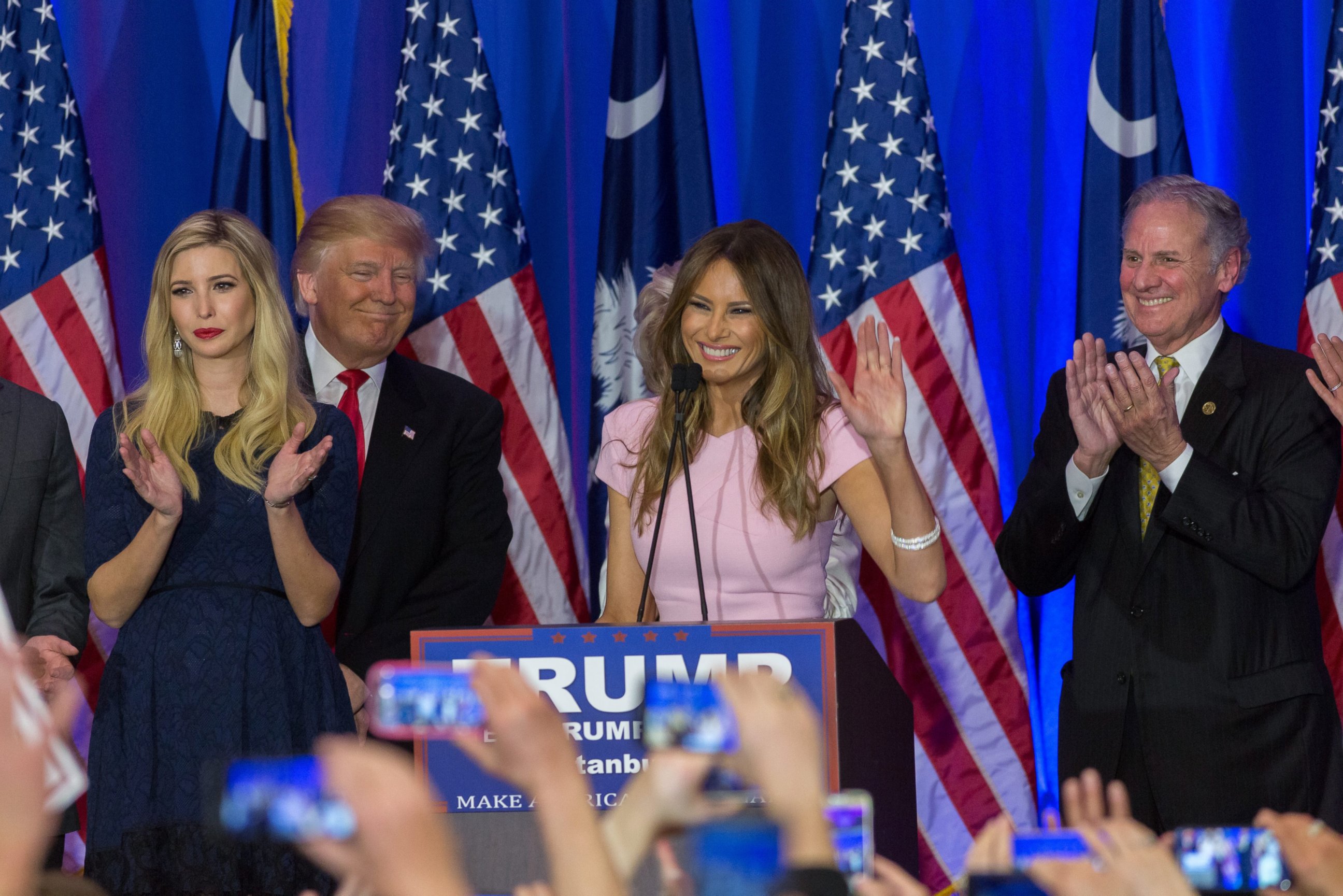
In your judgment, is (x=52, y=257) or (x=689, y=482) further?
(x=52, y=257)

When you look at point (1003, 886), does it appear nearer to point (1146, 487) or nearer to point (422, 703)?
point (422, 703)

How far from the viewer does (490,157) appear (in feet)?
15.3

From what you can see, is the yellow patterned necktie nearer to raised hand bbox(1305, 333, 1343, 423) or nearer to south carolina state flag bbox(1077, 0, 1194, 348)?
raised hand bbox(1305, 333, 1343, 423)

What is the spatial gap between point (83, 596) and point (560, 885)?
2.77 meters

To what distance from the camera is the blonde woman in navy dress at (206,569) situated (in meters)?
2.87

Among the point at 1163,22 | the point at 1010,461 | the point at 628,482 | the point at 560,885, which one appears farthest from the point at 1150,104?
the point at 560,885

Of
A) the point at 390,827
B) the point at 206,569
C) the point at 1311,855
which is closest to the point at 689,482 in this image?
the point at 206,569

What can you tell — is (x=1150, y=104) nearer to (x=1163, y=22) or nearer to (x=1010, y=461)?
(x=1163, y=22)

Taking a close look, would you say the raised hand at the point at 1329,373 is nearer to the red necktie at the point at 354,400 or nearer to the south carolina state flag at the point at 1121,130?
the south carolina state flag at the point at 1121,130

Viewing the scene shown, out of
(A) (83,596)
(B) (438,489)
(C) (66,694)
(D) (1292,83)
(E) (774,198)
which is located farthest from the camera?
(E) (774,198)

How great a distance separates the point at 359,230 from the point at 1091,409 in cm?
181

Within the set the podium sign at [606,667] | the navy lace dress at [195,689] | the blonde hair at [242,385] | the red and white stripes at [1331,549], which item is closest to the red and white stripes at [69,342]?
the blonde hair at [242,385]

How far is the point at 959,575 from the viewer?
452 cm

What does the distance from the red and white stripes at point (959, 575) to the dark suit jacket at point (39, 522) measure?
2.12 metres
